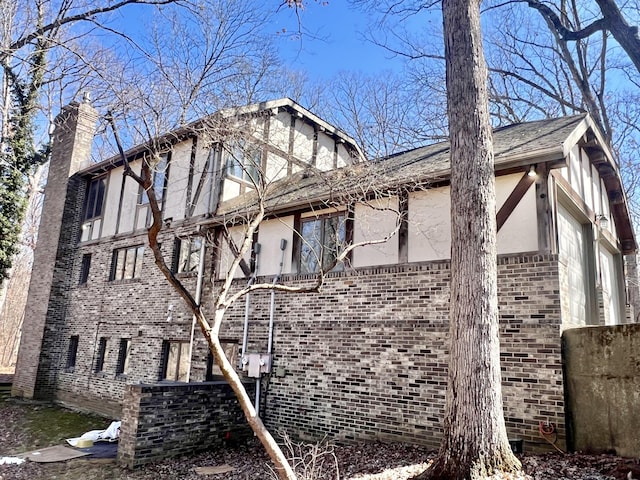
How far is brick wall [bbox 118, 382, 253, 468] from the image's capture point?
712cm

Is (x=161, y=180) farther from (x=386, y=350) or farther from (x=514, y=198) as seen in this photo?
(x=514, y=198)

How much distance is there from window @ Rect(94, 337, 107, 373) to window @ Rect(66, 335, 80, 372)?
140 cm

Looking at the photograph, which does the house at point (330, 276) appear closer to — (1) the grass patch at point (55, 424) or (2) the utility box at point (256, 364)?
(2) the utility box at point (256, 364)

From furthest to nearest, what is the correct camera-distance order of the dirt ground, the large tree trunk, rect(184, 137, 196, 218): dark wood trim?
rect(184, 137, 196, 218): dark wood trim
the dirt ground
the large tree trunk

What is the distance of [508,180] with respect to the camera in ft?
22.5

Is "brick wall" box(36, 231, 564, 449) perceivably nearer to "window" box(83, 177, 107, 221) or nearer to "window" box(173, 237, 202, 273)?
"window" box(173, 237, 202, 273)

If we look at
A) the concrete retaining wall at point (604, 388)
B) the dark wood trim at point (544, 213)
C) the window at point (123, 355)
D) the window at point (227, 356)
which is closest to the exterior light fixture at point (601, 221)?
the dark wood trim at point (544, 213)

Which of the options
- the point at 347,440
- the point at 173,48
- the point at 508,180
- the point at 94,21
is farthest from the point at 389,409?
the point at 94,21

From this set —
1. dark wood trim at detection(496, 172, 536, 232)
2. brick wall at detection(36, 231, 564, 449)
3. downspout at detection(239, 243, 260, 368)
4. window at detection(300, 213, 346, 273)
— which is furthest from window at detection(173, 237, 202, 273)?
dark wood trim at detection(496, 172, 536, 232)

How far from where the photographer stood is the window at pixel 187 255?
11312 millimetres

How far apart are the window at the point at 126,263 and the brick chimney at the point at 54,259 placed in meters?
2.48

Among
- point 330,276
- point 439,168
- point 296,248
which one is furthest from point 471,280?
point 296,248

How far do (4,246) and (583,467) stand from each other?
15419 mm

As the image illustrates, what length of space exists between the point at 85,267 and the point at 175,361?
586cm
